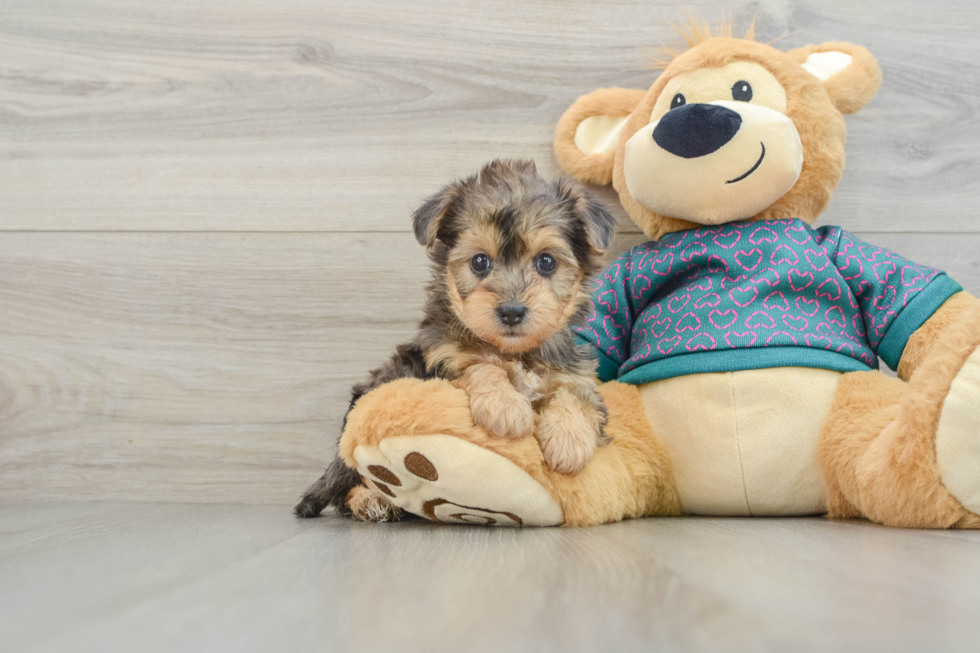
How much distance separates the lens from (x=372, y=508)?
1461mm

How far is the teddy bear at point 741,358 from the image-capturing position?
1210 mm

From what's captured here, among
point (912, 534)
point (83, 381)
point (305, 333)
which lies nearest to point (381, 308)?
point (305, 333)

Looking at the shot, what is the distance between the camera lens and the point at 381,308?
1966 mm

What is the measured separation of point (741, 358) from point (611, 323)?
35cm

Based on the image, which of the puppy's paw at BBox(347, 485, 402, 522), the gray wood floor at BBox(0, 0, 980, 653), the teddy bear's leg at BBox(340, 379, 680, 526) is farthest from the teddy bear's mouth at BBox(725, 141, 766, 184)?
the puppy's paw at BBox(347, 485, 402, 522)

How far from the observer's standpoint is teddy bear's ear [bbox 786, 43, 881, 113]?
1707 mm

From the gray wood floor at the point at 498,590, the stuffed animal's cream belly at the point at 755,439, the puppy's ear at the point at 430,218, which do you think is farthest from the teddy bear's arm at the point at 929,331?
the puppy's ear at the point at 430,218

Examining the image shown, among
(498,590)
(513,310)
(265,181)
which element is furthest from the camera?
(265,181)

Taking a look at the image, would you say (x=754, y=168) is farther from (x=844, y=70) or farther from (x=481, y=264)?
(x=481, y=264)

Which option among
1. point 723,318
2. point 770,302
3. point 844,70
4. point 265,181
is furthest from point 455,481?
point 844,70

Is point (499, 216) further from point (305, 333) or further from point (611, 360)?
point (305, 333)

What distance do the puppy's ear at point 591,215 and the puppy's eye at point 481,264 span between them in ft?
0.74

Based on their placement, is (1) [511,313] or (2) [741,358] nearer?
(1) [511,313]

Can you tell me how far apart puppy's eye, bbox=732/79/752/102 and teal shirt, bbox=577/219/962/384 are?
0.30m
